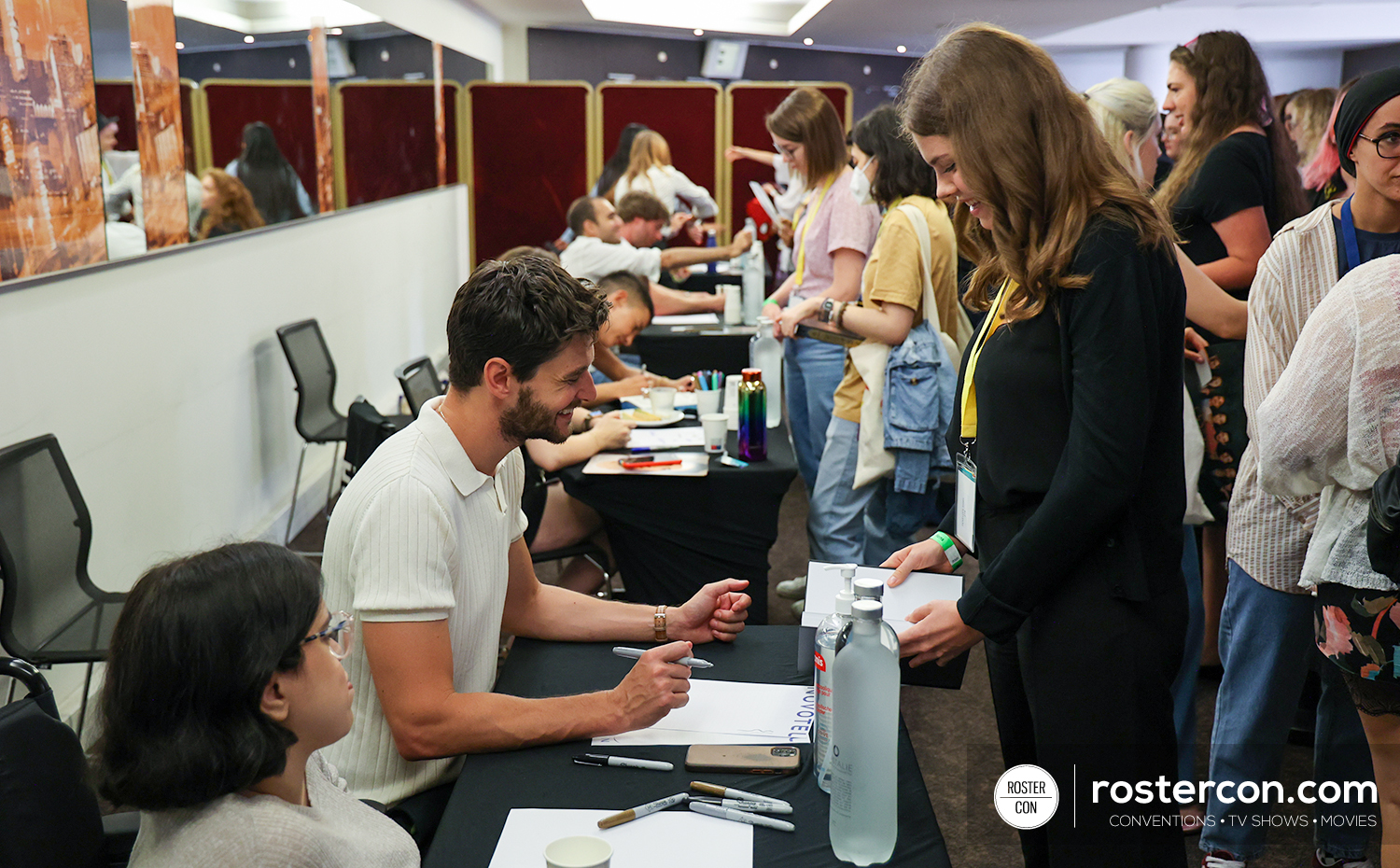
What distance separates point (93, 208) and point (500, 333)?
1.94 m

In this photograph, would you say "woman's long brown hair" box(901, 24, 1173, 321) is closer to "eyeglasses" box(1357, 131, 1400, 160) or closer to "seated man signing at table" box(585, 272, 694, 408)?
"eyeglasses" box(1357, 131, 1400, 160)

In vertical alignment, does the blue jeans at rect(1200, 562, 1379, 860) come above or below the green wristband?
below

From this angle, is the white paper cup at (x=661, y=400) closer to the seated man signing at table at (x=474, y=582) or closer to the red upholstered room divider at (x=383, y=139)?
the seated man signing at table at (x=474, y=582)

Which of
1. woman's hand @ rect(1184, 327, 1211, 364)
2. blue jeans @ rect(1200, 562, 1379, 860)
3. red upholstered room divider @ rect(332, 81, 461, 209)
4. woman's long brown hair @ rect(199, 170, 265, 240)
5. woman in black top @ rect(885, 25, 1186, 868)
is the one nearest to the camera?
woman in black top @ rect(885, 25, 1186, 868)

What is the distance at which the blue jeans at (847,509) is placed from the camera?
304cm

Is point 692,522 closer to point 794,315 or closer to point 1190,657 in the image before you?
point 794,315

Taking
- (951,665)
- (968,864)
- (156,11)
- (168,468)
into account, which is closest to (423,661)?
(951,665)

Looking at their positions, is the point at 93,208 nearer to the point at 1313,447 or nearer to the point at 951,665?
the point at 951,665

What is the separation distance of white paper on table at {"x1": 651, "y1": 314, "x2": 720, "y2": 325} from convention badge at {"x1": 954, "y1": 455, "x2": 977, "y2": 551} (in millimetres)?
3272

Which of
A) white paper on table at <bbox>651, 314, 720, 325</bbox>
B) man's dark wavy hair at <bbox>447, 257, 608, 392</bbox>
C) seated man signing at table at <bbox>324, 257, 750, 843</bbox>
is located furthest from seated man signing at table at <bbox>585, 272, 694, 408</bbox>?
man's dark wavy hair at <bbox>447, 257, 608, 392</bbox>

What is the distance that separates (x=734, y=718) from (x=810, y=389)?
2.24m

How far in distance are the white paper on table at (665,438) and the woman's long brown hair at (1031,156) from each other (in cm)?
164

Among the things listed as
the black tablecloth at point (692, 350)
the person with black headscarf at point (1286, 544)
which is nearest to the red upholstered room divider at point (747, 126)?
the black tablecloth at point (692, 350)

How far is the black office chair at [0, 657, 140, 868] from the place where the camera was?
110 centimetres
